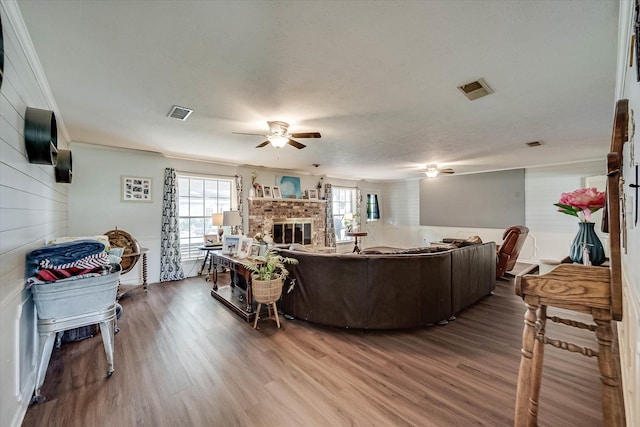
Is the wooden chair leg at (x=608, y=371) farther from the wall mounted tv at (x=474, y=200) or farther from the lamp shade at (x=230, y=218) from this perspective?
the wall mounted tv at (x=474, y=200)

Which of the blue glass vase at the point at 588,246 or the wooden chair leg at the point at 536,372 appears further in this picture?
the blue glass vase at the point at 588,246

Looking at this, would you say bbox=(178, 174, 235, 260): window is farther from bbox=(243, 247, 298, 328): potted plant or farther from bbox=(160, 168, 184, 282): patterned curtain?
bbox=(243, 247, 298, 328): potted plant

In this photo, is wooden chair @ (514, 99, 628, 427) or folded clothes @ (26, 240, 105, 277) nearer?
wooden chair @ (514, 99, 628, 427)

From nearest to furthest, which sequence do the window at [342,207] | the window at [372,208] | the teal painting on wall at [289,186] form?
1. the teal painting on wall at [289,186]
2. the window at [342,207]
3. the window at [372,208]

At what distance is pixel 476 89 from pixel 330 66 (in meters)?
1.42

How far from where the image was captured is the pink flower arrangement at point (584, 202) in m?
1.52

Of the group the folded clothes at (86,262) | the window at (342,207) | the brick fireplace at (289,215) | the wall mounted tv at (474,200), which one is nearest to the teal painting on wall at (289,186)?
the brick fireplace at (289,215)

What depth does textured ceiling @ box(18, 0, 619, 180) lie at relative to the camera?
5.04 feet

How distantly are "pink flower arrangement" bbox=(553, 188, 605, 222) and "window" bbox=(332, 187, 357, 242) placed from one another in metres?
6.85

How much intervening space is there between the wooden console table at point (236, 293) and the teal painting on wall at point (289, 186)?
3191 mm

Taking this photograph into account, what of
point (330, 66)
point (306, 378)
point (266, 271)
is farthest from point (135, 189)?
point (306, 378)

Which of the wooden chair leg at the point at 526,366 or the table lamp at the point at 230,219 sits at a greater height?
the table lamp at the point at 230,219

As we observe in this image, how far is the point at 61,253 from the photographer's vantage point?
6.70 feet

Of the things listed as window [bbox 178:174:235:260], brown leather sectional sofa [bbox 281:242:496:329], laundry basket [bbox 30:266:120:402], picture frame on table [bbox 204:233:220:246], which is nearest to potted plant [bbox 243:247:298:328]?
brown leather sectional sofa [bbox 281:242:496:329]
